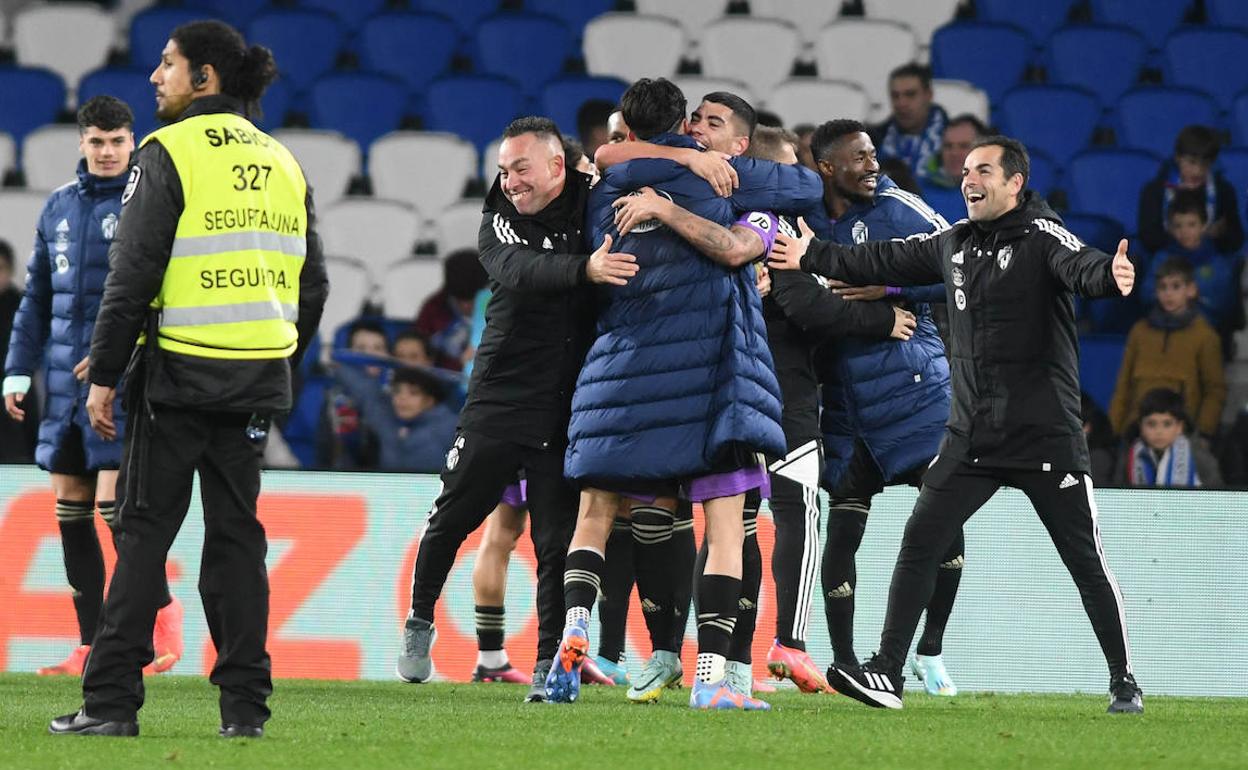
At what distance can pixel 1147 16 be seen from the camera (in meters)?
13.2

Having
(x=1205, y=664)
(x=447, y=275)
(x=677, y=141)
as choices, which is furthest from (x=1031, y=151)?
(x=677, y=141)

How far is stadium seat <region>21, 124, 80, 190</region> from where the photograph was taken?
12016mm

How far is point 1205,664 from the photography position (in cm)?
792

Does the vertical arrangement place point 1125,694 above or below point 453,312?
below

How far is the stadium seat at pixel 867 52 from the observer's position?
1284 cm

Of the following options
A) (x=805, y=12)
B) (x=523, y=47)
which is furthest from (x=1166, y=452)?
(x=523, y=47)

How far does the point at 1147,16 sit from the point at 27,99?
758cm

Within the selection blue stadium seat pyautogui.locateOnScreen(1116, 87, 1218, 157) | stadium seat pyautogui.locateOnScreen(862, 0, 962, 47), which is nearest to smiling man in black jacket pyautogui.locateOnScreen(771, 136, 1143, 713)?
blue stadium seat pyautogui.locateOnScreen(1116, 87, 1218, 157)

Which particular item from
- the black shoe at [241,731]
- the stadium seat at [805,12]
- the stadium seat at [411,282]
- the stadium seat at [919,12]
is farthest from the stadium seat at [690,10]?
the black shoe at [241,731]

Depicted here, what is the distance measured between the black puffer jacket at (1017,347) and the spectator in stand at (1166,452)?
11.2 ft

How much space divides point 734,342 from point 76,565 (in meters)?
3.01

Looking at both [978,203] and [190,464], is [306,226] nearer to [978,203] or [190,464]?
[190,464]

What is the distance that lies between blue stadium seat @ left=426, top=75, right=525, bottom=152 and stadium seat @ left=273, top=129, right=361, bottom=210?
32.3 inches

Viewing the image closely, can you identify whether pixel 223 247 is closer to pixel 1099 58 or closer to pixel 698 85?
pixel 698 85
